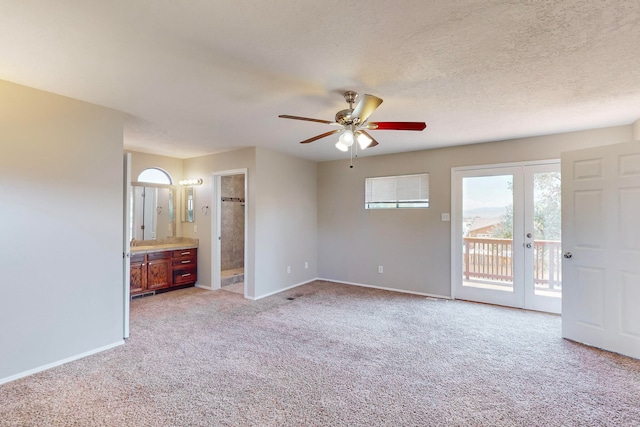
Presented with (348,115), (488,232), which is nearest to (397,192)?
(488,232)

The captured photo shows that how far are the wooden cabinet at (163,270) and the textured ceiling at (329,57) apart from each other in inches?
99.8

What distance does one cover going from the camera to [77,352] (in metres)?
2.78

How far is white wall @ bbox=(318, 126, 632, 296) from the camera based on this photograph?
4191 mm

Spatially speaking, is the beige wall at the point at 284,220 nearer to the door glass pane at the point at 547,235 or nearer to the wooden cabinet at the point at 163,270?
the wooden cabinet at the point at 163,270

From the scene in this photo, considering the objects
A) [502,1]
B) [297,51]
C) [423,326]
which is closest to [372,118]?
[297,51]

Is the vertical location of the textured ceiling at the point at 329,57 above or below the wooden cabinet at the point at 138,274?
above

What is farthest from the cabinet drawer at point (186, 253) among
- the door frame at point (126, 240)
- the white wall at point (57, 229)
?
the white wall at point (57, 229)

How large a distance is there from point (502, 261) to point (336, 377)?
330cm

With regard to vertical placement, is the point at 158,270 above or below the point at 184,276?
above

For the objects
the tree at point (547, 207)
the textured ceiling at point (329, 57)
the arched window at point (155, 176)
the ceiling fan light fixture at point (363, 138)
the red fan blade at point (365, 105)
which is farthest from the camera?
the arched window at point (155, 176)

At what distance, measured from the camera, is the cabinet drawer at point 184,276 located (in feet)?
17.2

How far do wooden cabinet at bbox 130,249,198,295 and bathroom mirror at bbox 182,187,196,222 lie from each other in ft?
2.19

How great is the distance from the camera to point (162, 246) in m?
5.21

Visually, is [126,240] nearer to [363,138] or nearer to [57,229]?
[57,229]
